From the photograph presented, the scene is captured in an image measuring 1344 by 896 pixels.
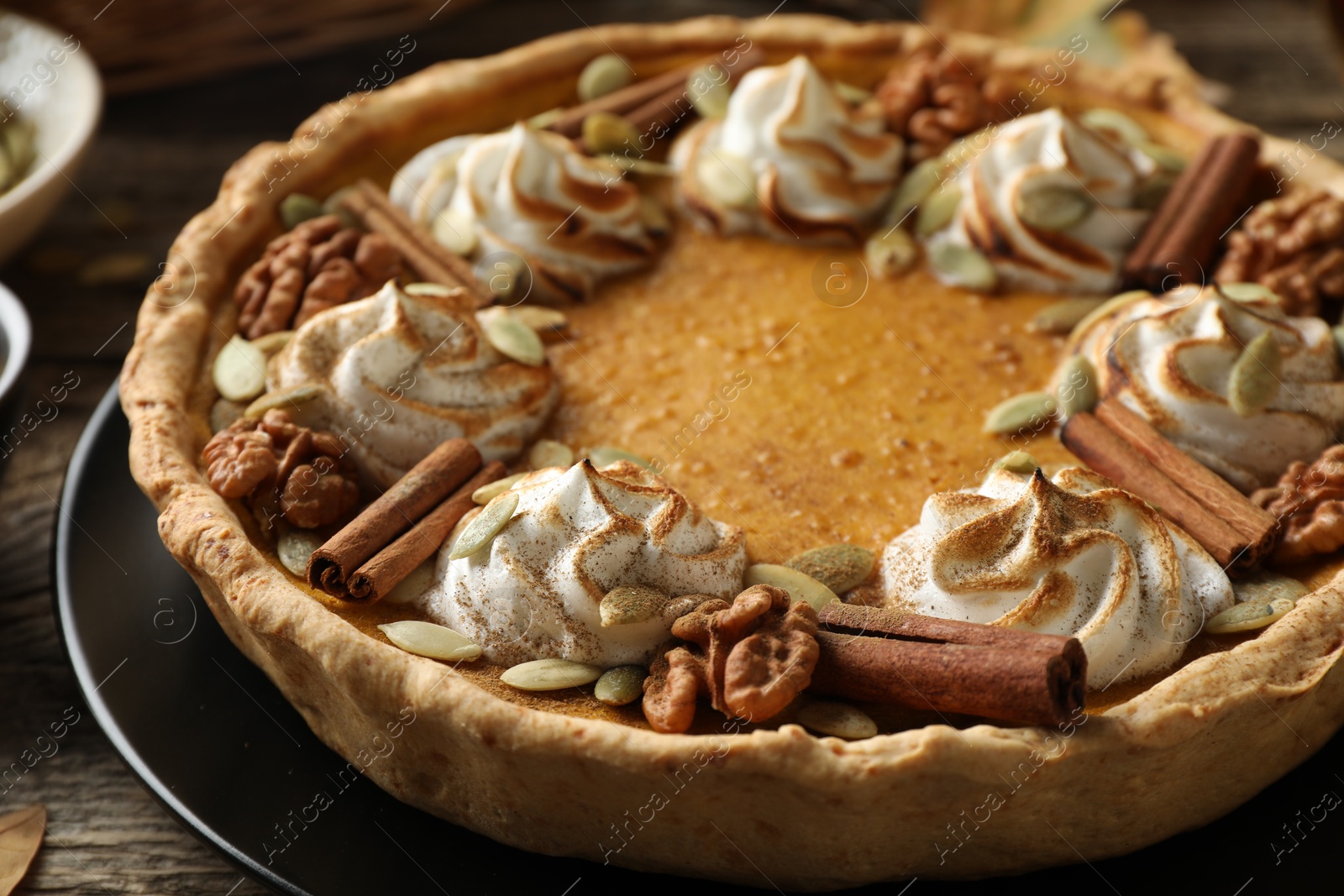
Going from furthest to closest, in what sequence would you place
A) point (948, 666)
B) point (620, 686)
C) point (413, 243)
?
point (413, 243), point (620, 686), point (948, 666)

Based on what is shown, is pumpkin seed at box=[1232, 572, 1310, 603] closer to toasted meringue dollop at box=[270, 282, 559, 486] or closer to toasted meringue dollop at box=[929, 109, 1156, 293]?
toasted meringue dollop at box=[929, 109, 1156, 293]

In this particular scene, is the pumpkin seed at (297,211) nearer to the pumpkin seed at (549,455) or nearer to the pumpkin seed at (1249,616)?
the pumpkin seed at (549,455)

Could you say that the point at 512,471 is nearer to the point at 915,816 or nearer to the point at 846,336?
the point at 846,336

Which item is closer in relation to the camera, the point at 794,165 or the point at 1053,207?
the point at 1053,207

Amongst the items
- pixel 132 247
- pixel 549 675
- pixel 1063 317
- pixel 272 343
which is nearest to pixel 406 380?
pixel 272 343

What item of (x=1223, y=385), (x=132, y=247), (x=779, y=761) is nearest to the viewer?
(x=779, y=761)

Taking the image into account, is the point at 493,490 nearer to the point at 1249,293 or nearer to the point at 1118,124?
the point at 1249,293
